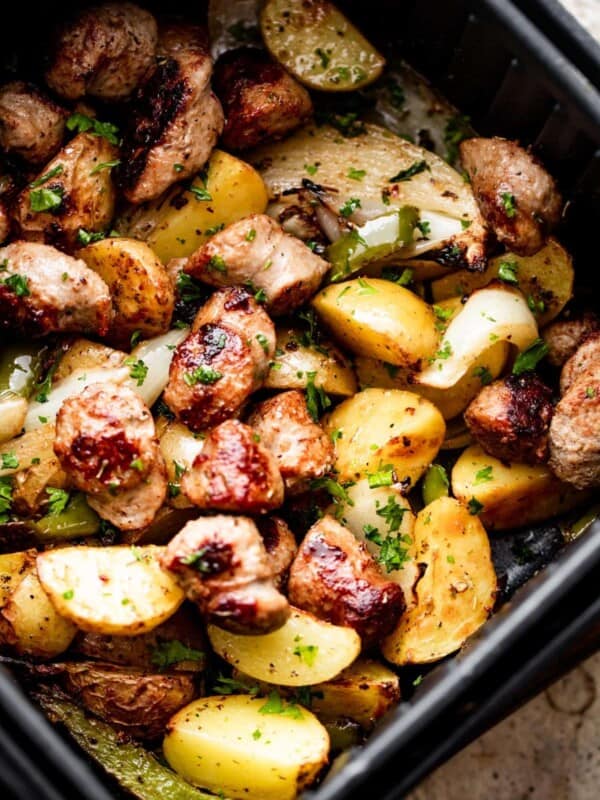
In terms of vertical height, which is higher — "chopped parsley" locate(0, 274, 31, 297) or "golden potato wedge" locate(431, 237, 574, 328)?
"golden potato wedge" locate(431, 237, 574, 328)

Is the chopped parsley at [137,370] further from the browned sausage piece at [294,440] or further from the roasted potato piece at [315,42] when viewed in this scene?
the roasted potato piece at [315,42]

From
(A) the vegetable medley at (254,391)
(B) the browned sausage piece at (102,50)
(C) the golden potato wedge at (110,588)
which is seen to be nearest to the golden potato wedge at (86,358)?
(A) the vegetable medley at (254,391)

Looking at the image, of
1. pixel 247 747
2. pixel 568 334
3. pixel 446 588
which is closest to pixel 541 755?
pixel 446 588

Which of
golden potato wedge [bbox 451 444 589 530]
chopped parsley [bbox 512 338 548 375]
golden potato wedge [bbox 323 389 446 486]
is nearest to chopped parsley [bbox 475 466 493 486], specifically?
golden potato wedge [bbox 451 444 589 530]

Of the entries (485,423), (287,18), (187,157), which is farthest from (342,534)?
(287,18)

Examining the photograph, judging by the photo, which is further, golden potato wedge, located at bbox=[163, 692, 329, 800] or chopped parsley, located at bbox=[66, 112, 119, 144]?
chopped parsley, located at bbox=[66, 112, 119, 144]

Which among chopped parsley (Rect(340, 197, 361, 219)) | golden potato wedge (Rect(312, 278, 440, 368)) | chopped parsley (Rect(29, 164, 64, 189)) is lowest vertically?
chopped parsley (Rect(29, 164, 64, 189))

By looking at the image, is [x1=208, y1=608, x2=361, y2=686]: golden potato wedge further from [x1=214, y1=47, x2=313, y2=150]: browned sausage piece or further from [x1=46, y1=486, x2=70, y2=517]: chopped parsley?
[x1=214, y1=47, x2=313, y2=150]: browned sausage piece
